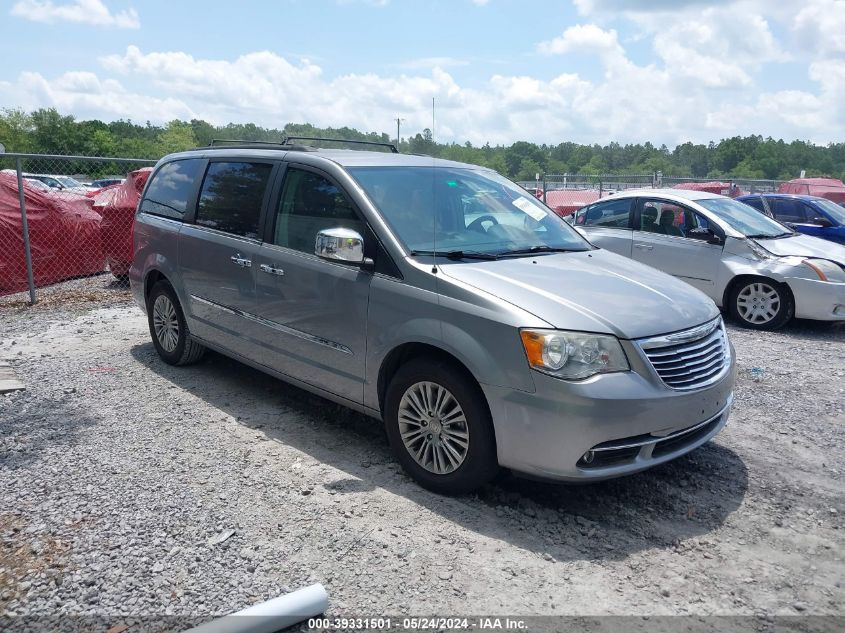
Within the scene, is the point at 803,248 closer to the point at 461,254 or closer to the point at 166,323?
the point at 461,254

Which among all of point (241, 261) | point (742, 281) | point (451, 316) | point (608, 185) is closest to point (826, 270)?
point (742, 281)

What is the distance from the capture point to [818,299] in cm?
809

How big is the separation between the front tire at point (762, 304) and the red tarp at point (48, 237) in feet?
29.8

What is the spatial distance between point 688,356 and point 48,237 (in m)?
9.74

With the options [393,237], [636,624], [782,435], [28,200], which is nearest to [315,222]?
[393,237]

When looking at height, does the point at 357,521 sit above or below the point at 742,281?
below

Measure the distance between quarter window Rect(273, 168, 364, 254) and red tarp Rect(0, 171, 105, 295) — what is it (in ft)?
22.0

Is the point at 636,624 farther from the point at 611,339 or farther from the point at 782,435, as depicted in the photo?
the point at 782,435

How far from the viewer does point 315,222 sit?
4.72 m

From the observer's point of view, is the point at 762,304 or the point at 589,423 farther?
the point at 762,304

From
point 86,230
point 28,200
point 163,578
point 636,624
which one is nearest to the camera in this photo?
point 636,624

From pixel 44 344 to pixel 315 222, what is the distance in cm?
425

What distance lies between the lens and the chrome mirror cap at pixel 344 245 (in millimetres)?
4203

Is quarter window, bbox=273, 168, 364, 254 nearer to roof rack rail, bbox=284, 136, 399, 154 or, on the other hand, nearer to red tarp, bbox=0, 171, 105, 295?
roof rack rail, bbox=284, 136, 399, 154
